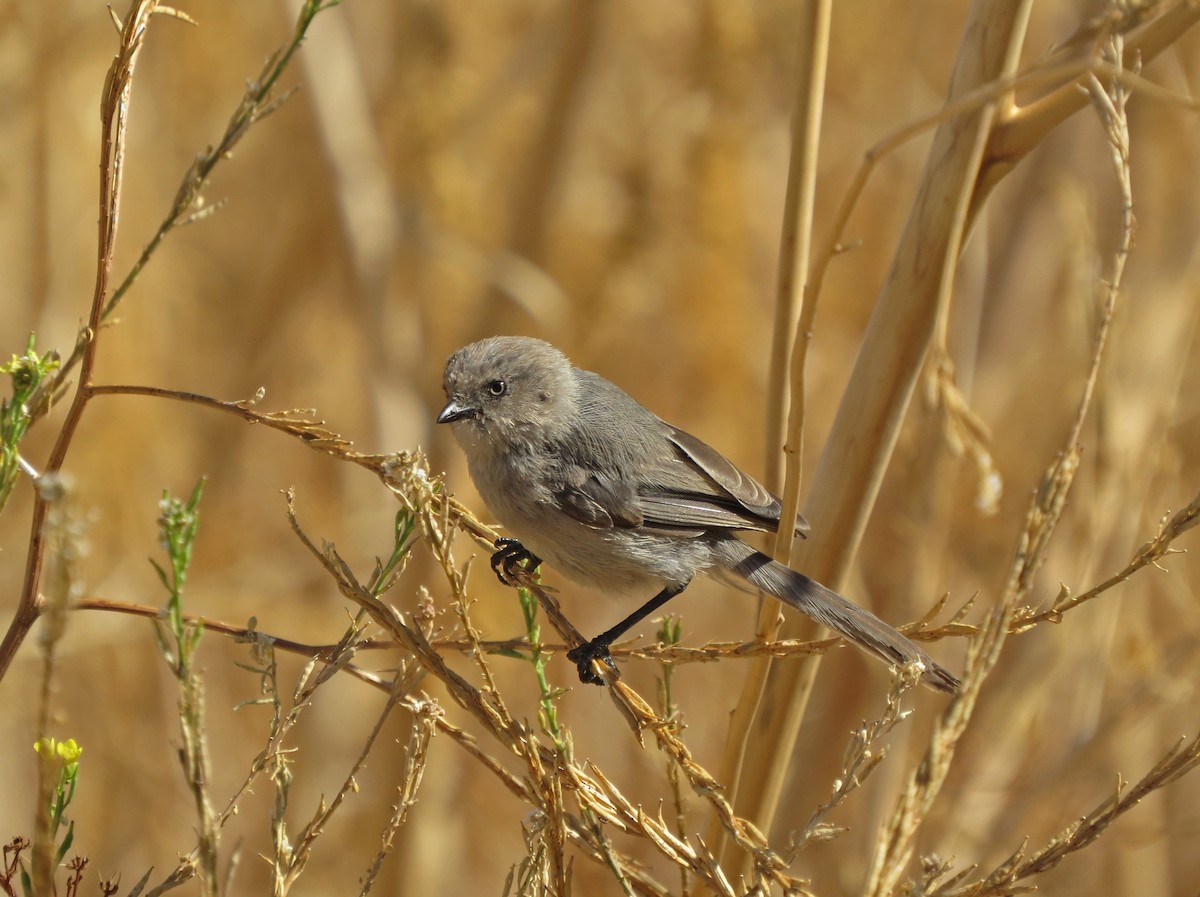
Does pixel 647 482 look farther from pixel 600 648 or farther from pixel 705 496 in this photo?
pixel 600 648

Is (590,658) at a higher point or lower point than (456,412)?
lower

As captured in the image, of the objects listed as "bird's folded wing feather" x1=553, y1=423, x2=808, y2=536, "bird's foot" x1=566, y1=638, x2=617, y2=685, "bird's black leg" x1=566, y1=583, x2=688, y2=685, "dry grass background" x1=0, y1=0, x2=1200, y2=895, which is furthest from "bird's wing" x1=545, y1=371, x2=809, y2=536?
"dry grass background" x1=0, y1=0, x2=1200, y2=895

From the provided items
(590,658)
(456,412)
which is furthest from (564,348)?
(590,658)

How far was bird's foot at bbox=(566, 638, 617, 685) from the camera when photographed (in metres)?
2.15

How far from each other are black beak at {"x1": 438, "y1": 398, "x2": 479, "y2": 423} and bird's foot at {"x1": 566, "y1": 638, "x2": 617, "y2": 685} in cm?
68

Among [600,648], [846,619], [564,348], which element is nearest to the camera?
[846,619]

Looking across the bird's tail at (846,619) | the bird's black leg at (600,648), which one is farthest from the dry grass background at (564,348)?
the bird's tail at (846,619)

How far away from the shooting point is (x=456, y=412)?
2.76m

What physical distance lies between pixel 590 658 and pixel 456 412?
0.79m

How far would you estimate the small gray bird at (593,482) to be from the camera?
8.72 feet

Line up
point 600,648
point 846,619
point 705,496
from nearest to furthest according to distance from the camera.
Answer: point 846,619
point 600,648
point 705,496

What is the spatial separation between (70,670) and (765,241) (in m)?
3.33

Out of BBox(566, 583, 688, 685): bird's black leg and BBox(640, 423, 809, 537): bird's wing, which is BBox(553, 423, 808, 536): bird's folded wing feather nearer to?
BBox(640, 423, 809, 537): bird's wing

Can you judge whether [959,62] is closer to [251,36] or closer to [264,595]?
[264,595]
